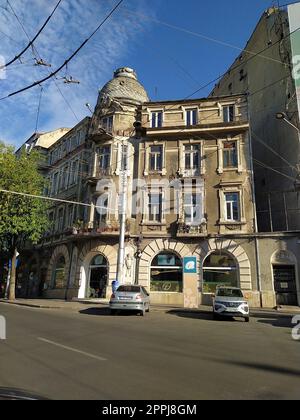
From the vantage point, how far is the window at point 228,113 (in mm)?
28594

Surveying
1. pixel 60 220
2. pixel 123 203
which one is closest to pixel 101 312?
pixel 123 203

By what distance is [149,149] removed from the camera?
29484mm

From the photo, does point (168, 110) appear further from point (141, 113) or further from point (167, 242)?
point (167, 242)

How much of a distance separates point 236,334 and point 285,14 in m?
28.3

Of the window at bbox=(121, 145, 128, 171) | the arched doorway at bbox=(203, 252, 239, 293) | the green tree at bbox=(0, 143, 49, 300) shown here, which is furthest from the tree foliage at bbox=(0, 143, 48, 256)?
the arched doorway at bbox=(203, 252, 239, 293)

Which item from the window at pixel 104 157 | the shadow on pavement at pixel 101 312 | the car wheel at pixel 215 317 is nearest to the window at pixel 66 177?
the window at pixel 104 157

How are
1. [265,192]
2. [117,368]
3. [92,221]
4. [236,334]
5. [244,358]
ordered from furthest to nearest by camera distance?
[265,192], [92,221], [236,334], [244,358], [117,368]

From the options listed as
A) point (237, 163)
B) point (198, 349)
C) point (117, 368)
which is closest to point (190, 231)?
point (237, 163)

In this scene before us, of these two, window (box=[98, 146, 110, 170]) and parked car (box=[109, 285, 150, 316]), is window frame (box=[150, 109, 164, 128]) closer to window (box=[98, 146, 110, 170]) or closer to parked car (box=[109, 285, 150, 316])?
window (box=[98, 146, 110, 170])

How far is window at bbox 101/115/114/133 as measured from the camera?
30.4m

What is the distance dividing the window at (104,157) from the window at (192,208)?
7.38 metres

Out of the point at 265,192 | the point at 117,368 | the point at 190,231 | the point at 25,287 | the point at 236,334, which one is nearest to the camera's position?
the point at 117,368

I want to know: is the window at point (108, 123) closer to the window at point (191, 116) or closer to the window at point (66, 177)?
the window at point (191, 116)

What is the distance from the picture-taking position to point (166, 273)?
26406 millimetres
